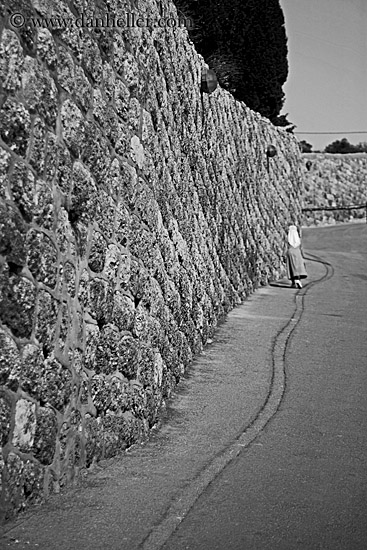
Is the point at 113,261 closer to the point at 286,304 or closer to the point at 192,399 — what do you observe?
the point at 192,399

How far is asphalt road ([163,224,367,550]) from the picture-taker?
525 centimetres

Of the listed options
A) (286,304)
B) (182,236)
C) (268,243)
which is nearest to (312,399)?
(182,236)

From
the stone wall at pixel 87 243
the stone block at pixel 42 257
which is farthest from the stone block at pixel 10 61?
the stone block at pixel 42 257

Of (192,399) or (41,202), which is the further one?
(192,399)

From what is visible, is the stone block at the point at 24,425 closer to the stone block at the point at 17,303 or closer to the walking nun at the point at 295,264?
the stone block at the point at 17,303

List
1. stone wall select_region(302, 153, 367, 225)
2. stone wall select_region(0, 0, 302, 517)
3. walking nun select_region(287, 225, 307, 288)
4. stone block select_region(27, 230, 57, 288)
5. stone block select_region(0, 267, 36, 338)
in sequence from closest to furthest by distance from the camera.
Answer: stone block select_region(0, 267, 36, 338)
stone wall select_region(0, 0, 302, 517)
stone block select_region(27, 230, 57, 288)
walking nun select_region(287, 225, 307, 288)
stone wall select_region(302, 153, 367, 225)

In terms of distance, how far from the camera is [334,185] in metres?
51.4

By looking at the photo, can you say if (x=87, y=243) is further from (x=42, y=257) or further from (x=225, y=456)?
(x=225, y=456)

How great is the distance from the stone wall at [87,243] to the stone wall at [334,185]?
132 ft

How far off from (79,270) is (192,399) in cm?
273

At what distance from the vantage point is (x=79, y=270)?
609 centimetres

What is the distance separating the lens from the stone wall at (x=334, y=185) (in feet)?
164
